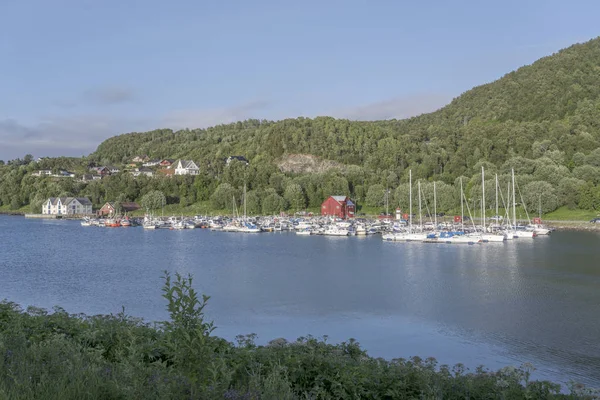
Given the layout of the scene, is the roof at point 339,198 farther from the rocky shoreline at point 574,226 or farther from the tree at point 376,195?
the rocky shoreline at point 574,226

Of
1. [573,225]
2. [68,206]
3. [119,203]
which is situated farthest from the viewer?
[68,206]

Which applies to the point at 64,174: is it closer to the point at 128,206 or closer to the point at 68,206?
the point at 68,206

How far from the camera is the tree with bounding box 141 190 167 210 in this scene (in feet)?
339

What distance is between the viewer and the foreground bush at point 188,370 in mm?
4902

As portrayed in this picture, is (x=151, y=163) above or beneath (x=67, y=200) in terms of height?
above

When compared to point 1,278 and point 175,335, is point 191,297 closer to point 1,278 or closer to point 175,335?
point 175,335

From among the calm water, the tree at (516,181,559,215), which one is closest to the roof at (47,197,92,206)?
the calm water

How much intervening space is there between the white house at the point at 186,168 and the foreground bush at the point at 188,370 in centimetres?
11923

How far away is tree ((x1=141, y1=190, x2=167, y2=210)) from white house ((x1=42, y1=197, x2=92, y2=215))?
17.0 m

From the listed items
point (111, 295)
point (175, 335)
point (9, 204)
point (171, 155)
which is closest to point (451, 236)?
point (111, 295)


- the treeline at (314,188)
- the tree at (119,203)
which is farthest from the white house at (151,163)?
the tree at (119,203)

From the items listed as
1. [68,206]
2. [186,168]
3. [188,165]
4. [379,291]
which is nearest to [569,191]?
[379,291]

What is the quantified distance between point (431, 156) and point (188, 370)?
96.2 m

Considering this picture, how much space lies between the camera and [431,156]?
9744 centimetres
